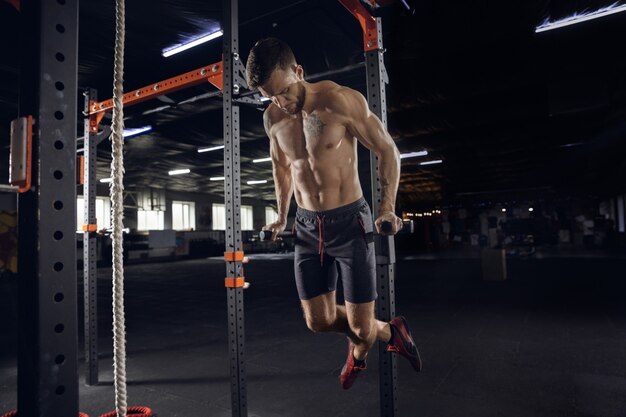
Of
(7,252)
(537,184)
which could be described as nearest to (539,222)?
(537,184)

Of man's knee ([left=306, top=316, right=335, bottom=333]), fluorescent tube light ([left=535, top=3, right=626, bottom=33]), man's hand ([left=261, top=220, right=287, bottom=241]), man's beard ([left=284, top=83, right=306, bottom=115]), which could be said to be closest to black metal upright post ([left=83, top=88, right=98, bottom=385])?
man's hand ([left=261, top=220, right=287, bottom=241])

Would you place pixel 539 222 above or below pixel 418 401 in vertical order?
above

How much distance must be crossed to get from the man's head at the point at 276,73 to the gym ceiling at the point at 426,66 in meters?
0.79

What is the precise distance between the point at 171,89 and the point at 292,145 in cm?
161

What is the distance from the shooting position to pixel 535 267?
10.2 metres

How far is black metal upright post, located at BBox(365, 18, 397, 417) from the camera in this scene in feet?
6.35

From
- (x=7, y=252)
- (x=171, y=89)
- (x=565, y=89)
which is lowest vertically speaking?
(x=7, y=252)

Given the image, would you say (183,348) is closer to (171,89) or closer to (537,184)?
(171,89)

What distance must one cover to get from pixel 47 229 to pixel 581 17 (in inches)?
190

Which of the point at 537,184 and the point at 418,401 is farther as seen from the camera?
the point at 537,184

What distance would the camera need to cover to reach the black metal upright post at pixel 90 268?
310 centimetres

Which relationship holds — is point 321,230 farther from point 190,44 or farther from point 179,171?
point 179,171

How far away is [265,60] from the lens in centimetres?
174

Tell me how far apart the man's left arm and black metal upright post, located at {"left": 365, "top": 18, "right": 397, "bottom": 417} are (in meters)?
0.11
